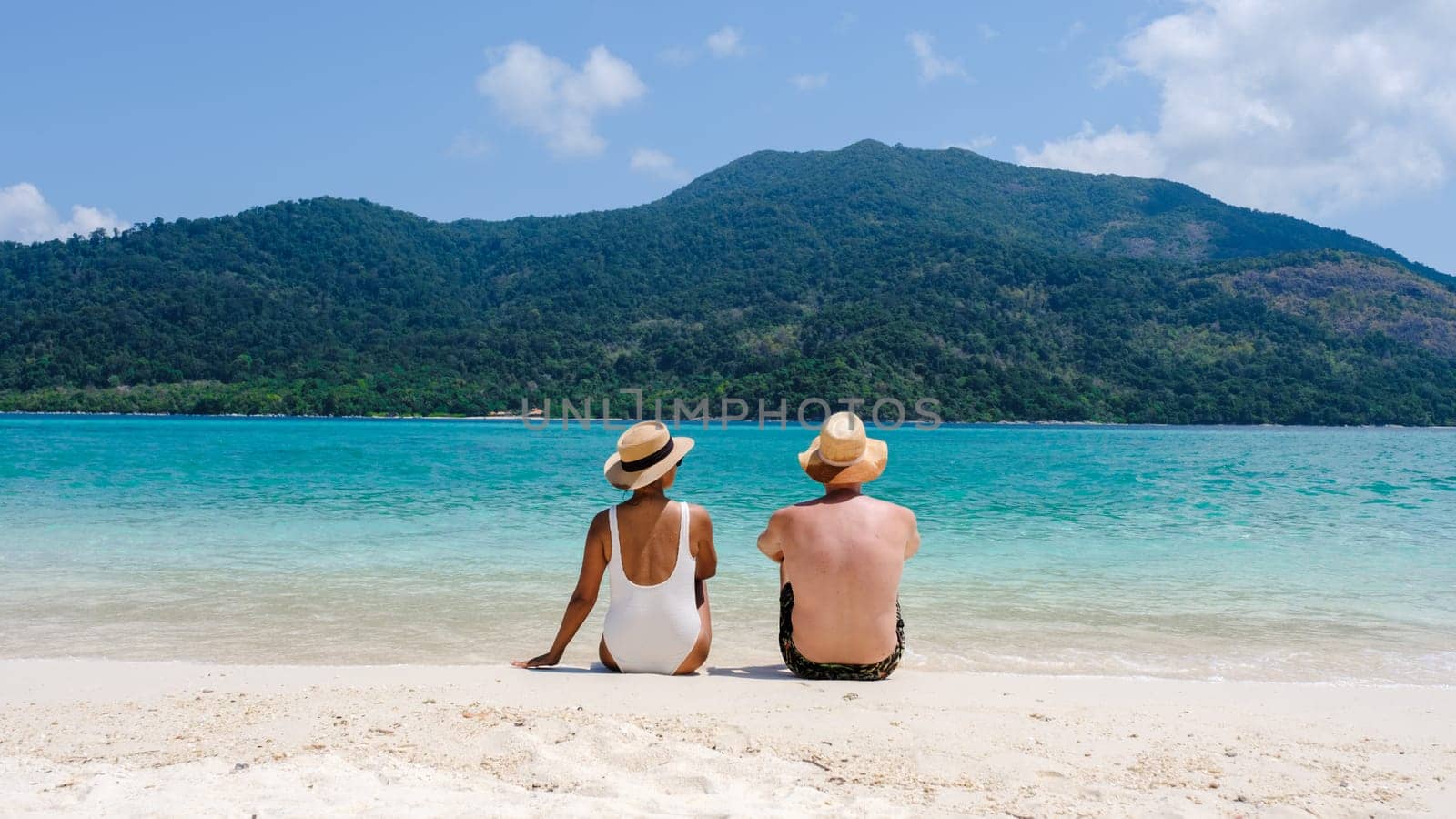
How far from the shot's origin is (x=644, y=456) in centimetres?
483

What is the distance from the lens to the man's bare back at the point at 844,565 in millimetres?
4676

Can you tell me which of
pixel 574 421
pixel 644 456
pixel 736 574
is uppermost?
pixel 644 456

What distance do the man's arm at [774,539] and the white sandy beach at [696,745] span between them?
2.16 feet

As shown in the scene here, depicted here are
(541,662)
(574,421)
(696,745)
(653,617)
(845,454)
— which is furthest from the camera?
(574,421)

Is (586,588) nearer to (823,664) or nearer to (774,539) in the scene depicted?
(774,539)

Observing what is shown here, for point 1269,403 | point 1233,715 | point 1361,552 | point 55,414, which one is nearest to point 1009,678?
point 1233,715

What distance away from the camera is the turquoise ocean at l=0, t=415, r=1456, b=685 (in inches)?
255

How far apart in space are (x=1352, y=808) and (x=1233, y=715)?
51.5 inches

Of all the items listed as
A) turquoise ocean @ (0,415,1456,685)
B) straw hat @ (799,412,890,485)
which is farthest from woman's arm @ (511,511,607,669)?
turquoise ocean @ (0,415,1456,685)

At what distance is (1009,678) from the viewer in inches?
210

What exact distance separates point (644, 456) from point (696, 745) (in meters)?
1.55

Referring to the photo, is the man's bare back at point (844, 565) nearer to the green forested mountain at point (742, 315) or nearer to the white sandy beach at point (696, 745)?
the white sandy beach at point (696, 745)

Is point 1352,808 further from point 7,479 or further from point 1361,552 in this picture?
point 7,479

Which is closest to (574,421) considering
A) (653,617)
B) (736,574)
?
(736,574)
